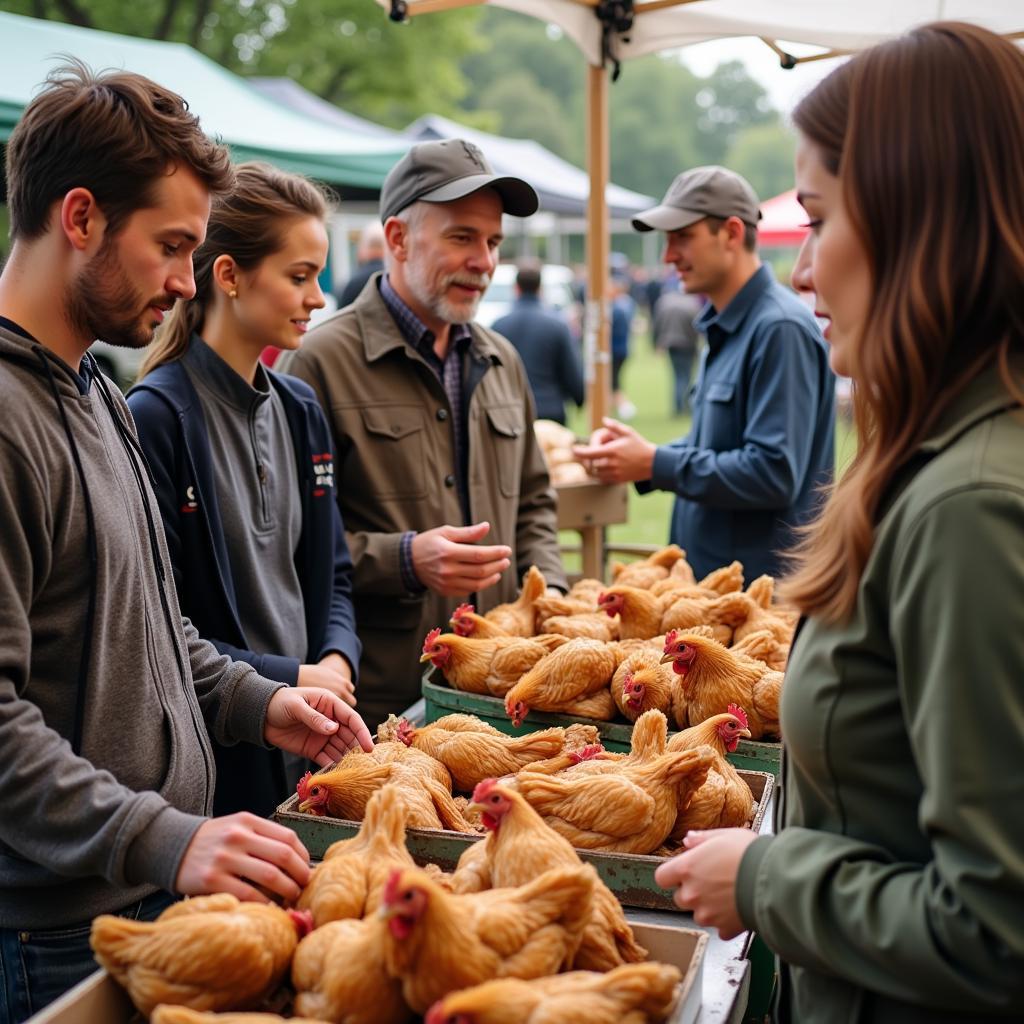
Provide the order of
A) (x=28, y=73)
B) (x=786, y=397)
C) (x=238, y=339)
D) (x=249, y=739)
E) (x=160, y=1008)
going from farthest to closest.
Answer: (x=28, y=73), (x=786, y=397), (x=238, y=339), (x=249, y=739), (x=160, y=1008)

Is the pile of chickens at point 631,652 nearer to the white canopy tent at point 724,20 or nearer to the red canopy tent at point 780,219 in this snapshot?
the white canopy tent at point 724,20

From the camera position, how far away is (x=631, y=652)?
2.73 meters

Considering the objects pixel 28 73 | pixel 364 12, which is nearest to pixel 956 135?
pixel 28 73

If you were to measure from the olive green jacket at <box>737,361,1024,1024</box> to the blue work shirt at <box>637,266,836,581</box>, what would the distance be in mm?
2695

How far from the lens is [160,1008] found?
4.37ft

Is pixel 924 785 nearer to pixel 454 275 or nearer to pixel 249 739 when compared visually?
pixel 249 739

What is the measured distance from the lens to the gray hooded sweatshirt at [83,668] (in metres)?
1.55

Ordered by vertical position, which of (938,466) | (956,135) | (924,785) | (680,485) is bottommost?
(680,485)

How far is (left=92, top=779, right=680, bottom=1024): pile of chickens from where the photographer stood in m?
1.34

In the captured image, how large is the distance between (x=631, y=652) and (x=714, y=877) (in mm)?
1340

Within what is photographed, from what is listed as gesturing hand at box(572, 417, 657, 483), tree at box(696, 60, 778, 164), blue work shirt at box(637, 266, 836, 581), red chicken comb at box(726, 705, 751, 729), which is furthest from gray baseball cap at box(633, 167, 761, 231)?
tree at box(696, 60, 778, 164)

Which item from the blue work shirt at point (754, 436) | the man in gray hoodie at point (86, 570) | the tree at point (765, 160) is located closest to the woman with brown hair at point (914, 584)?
the man in gray hoodie at point (86, 570)

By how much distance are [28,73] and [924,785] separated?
8.36m

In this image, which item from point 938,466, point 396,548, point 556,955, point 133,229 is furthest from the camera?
point 396,548
